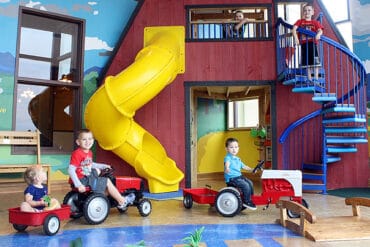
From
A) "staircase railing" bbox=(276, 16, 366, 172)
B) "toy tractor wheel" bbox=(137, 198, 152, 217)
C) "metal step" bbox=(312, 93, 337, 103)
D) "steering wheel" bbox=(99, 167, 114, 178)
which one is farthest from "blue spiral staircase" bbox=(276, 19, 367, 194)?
"steering wheel" bbox=(99, 167, 114, 178)

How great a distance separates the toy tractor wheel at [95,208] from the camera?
3.35 m

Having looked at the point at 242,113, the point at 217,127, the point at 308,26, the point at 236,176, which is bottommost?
the point at 236,176

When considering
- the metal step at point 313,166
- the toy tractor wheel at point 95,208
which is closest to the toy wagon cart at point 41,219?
the toy tractor wheel at point 95,208

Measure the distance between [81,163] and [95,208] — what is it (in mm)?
505

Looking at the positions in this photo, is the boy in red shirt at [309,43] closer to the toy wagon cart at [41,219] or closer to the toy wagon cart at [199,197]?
the toy wagon cart at [199,197]

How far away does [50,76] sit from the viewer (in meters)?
6.10

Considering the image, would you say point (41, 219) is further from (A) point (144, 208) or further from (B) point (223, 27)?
(B) point (223, 27)

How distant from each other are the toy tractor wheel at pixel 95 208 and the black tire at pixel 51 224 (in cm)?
34

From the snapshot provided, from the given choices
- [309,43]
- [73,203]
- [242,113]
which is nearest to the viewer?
[73,203]

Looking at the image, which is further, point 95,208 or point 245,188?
point 245,188

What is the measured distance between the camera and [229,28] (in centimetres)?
631

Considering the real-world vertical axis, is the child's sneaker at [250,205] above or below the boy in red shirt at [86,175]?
below

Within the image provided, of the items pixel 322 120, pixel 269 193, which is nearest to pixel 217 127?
pixel 322 120

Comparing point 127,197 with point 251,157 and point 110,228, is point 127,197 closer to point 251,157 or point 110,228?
point 110,228
